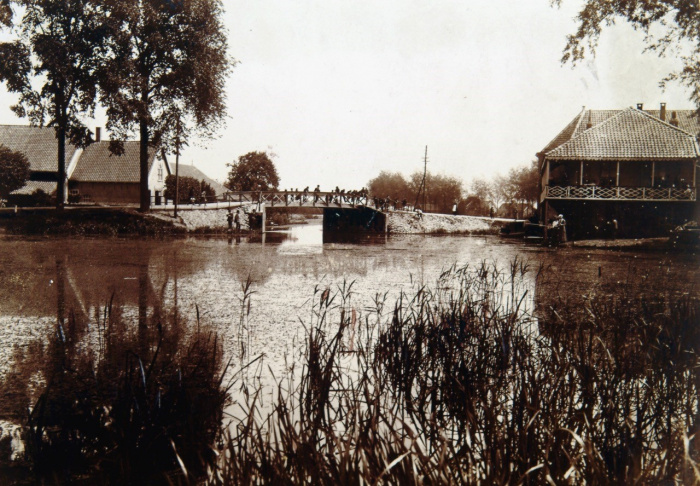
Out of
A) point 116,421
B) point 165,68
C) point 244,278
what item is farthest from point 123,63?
point 116,421

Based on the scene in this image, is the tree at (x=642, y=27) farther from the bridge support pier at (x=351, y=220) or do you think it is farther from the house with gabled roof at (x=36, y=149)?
the house with gabled roof at (x=36, y=149)

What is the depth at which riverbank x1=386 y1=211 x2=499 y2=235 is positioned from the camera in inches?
925

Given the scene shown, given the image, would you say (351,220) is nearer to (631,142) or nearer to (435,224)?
(435,224)

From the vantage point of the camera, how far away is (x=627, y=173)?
28.7 metres

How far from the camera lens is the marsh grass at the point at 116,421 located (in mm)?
3338

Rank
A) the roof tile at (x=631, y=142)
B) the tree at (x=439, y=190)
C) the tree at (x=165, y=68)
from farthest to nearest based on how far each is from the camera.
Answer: the tree at (x=439, y=190)
the roof tile at (x=631, y=142)
the tree at (x=165, y=68)

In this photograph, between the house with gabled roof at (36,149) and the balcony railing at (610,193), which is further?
the house with gabled roof at (36,149)

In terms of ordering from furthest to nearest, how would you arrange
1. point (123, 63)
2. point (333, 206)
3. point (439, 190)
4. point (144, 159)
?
point (439, 190) → point (333, 206) → point (144, 159) → point (123, 63)

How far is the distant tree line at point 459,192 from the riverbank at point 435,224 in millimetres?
9522

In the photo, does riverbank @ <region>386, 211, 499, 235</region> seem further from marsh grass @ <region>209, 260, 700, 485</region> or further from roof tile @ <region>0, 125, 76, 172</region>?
roof tile @ <region>0, 125, 76, 172</region>

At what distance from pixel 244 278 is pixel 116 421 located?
25.7 feet

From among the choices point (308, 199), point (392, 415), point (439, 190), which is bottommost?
point (392, 415)

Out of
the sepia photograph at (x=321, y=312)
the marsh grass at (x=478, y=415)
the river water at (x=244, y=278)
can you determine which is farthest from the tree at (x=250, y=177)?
the marsh grass at (x=478, y=415)

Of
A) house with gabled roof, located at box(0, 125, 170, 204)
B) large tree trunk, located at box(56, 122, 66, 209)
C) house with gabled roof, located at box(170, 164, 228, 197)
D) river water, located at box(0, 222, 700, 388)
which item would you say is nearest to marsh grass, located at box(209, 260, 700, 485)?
river water, located at box(0, 222, 700, 388)
